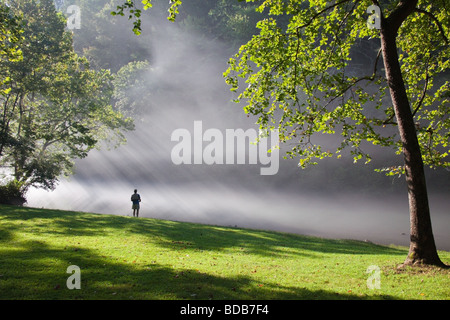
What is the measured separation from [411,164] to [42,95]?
3606 cm

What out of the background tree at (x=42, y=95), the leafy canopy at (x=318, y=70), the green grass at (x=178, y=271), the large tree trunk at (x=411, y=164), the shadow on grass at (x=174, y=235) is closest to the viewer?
the green grass at (x=178, y=271)

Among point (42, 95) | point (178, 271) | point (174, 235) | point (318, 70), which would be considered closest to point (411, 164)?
point (318, 70)

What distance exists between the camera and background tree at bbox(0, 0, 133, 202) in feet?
93.4

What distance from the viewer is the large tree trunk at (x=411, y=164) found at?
9.34 meters

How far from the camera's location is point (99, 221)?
18859 millimetres

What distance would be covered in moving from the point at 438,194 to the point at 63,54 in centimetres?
5669

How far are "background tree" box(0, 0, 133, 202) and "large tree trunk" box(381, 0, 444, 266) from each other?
2791 centimetres

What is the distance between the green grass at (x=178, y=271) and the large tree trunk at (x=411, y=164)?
0.70 meters

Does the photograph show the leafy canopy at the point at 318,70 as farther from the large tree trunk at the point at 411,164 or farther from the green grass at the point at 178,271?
the green grass at the point at 178,271

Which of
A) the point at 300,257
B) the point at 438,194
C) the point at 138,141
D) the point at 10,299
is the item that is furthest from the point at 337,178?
the point at 138,141

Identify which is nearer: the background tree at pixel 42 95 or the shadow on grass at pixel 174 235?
the shadow on grass at pixel 174 235

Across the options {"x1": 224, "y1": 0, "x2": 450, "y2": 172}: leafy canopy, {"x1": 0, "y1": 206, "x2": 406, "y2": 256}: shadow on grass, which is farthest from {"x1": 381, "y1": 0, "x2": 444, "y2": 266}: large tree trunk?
{"x1": 0, "y1": 206, "x2": 406, "y2": 256}: shadow on grass

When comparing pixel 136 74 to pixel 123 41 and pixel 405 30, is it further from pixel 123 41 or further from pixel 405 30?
pixel 405 30

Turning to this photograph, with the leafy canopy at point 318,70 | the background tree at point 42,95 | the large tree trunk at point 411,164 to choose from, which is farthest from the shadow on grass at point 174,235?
the background tree at point 42,95
